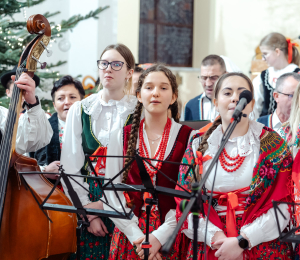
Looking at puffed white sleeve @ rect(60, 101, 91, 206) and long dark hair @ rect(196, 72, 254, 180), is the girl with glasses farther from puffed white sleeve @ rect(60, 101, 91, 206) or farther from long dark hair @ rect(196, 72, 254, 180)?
puffed white sleeve @ rect(60, 101, 91, 206)

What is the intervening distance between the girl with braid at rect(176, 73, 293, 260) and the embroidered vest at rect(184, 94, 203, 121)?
1.76 meters

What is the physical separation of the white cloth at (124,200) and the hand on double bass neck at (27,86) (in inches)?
20.2

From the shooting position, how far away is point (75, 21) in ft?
14.4

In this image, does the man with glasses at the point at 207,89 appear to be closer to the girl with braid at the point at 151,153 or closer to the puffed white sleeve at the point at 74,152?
the girl with braid at the point at 151,153

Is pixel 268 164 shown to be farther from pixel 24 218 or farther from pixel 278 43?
pixel 278 43

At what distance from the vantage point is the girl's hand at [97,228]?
2.33m

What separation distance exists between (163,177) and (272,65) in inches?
106

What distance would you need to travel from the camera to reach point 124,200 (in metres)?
2.16

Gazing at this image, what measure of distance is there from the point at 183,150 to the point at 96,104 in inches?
26.6

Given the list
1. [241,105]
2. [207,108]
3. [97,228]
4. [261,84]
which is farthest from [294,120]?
[261,84]

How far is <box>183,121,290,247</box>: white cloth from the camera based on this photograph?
1.89 metres

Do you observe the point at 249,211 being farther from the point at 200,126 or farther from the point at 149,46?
the point at 149,46

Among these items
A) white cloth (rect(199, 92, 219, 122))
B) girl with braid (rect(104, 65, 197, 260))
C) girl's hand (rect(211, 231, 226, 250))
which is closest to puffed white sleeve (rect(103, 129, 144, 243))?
girl with braid (rect(104, 65, 197, 260))

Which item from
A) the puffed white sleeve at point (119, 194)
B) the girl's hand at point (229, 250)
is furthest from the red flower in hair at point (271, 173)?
the puffed white sleeve at point (119, 194)
